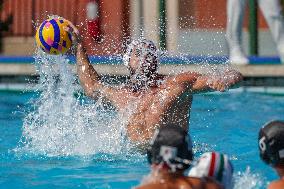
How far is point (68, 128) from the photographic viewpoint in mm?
7023

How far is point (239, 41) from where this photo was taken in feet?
33.3

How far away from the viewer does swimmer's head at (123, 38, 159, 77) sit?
6004 mm

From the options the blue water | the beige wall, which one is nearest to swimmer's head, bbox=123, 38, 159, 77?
the blue water

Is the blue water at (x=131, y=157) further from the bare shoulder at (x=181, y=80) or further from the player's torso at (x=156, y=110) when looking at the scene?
the bare shoulder at (x=181, y=80)

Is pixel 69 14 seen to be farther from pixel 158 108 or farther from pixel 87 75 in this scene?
pixel 158 108

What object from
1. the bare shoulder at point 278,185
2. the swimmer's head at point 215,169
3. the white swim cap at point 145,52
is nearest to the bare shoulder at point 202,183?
the swimmer's head at point 215,169

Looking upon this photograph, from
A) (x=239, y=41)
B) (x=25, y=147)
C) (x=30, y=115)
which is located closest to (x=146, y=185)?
(x=25, y=147)

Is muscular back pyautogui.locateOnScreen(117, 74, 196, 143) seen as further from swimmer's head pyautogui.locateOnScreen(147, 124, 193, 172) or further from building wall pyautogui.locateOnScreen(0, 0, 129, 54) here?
building wall pyautogui.locateOnScreen(0, 0, 129, 54)

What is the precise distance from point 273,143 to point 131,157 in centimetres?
244

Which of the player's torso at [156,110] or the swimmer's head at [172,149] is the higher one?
the swimmer's head at [172,149]

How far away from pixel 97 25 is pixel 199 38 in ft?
5.13

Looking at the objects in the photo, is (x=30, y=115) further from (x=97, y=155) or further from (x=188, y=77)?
(x=188, y=77)

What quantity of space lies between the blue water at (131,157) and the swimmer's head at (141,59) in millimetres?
624

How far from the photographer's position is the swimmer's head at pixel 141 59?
6.00 metres
